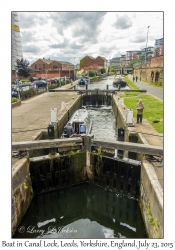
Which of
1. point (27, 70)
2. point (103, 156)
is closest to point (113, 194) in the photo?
point (103, 156)

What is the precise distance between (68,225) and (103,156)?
9.34 feet

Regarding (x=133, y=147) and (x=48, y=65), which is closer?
(x=133, y=147)

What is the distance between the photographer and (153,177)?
5.66 meters

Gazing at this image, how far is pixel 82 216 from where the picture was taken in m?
7.34

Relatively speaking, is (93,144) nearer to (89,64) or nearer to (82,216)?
(82,216)

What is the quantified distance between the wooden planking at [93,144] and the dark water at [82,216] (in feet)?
6.34

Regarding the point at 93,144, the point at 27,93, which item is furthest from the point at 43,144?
the point at 27,93

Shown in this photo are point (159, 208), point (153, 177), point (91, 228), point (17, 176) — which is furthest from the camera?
point (91, 228)

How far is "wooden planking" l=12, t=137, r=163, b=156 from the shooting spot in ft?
22.6

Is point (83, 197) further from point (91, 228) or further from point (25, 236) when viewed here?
point (25, 236)

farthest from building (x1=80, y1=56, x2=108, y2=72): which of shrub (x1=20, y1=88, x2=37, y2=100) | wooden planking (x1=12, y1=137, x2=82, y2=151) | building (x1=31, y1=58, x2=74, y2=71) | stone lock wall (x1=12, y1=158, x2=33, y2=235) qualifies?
stone lock wall (x1=12, y1=158, x2=33, y2=235)

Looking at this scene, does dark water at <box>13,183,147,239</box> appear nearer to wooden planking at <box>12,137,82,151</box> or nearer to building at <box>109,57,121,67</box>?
wooden planking at <box>12,137,82,151</box>

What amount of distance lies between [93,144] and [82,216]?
2758 mm

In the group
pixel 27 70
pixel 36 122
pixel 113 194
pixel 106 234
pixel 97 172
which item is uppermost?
pixel 27 70
